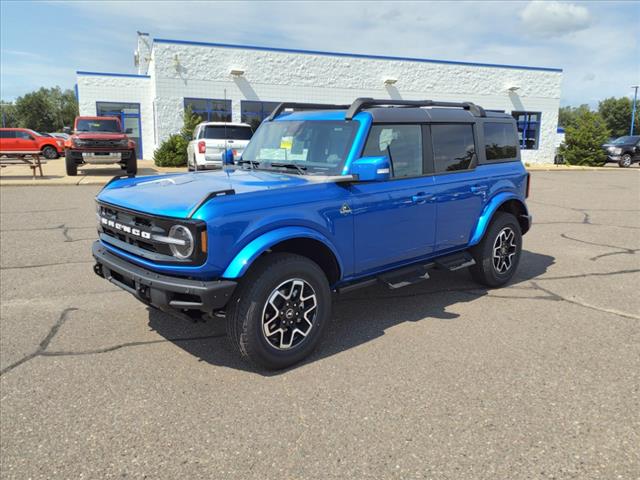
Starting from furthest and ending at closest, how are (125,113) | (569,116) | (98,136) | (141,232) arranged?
(569,116), (125,113), (98,136), (141,232)

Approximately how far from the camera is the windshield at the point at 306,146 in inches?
171

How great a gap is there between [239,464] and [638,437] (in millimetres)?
2285

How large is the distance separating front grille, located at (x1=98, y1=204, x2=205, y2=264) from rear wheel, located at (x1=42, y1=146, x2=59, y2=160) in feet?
94.4


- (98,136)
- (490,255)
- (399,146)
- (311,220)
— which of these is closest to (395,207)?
(399,146)

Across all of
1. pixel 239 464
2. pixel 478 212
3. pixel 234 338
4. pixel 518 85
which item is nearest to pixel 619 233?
pixel 478 212

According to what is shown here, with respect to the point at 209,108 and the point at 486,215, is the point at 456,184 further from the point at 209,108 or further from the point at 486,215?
the point at 209,108

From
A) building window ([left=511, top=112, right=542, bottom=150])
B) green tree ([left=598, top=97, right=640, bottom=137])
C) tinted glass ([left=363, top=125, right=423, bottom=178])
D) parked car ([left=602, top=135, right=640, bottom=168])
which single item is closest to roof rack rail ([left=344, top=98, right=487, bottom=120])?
tinted glass ([left=363, top=125, right=423, bottom=178])

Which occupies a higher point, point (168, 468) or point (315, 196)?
point (315, 196)

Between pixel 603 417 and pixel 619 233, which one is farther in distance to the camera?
pixel 619 233

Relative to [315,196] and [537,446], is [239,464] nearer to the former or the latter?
[537,446]

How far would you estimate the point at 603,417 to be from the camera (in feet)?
10.2

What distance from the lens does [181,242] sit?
3348mm

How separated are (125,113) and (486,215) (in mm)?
24154

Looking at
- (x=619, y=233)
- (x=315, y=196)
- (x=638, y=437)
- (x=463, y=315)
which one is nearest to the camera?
(x=638, y=437)
